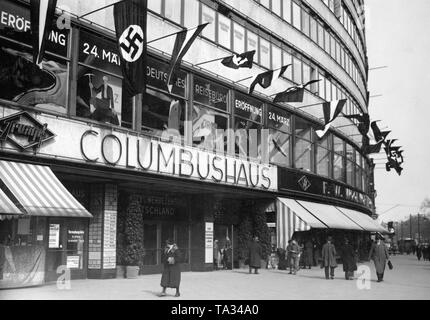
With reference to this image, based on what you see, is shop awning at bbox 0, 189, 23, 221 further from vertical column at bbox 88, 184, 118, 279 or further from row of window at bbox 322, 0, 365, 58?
row of window at bbox 322, 0, 365, 58

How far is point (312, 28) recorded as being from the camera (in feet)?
113

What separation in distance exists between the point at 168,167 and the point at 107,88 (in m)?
3.67

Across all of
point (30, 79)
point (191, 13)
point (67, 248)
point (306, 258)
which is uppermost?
point (191, 13)

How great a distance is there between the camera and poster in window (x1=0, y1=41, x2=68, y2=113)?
52.1 feet

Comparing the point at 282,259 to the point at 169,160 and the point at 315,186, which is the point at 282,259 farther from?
the point at 169,160

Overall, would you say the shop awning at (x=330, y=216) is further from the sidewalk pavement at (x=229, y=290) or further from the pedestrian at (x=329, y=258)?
the sidewalk pavement at (x=229, y=290)

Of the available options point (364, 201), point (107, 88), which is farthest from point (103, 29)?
point (364, 201)

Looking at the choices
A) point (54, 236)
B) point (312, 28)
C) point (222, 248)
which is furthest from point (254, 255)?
point (312, 28)

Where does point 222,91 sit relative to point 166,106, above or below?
above

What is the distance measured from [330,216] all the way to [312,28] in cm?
1170

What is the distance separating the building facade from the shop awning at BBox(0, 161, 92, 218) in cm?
6

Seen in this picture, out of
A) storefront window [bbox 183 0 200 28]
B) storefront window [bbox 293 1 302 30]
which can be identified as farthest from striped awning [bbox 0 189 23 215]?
storefront window [bbox 293 1 302 30]

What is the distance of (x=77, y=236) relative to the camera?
762 inches
